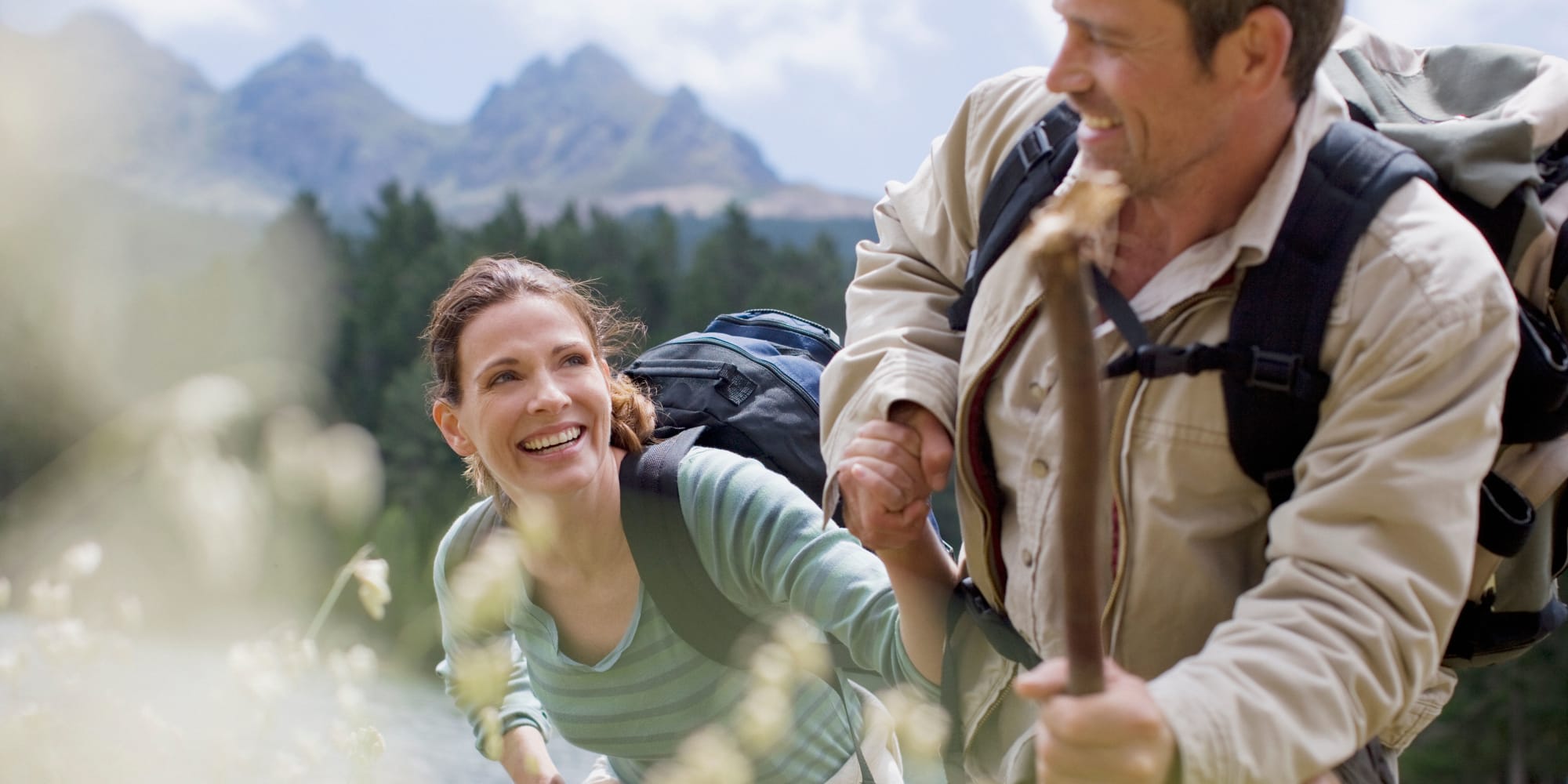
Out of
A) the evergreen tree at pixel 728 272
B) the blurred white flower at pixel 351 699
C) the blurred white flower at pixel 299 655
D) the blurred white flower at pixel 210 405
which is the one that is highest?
the blurred white flower at pixel 210 405

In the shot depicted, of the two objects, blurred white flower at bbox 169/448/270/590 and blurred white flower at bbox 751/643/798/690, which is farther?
blurred white flower at bbox 751/643/798/690

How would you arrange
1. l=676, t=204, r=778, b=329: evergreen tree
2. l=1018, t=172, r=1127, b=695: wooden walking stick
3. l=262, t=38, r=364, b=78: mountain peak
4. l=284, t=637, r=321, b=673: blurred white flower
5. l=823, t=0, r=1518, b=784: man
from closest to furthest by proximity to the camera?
1. l=1018, t=172, r=1127, b=695: wooden walking stick
2. l=823, t=0, r=1518, b=784: man
3. l=284, t=637, r=321, b=673: blurred white flower
4. l=676, t=204, r=778, b=329: evergreen tree
5. l=262, t=38, r=364, b=78: mountain peak

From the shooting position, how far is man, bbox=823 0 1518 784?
1438 millimetres

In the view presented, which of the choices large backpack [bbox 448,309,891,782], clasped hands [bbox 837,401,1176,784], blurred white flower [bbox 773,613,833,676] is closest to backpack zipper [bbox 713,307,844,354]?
large backpack [bbox 448,309,891,782]

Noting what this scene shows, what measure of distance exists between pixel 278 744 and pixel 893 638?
1.04 m

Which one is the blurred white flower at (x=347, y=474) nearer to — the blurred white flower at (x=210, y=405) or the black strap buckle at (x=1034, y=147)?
the blurred white flower at (x=210, y=405)

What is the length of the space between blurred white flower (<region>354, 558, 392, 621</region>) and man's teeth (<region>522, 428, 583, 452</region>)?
4.36 ft

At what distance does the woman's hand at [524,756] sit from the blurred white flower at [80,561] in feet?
4.83

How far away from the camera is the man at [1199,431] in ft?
4.72

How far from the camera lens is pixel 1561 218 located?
5.65 feet

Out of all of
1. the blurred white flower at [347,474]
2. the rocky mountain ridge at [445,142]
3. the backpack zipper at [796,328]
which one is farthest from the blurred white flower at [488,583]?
the rocky mountain ridge at [445,142]

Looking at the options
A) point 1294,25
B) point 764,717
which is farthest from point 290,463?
point 1294,25

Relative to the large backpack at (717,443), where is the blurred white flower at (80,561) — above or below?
above

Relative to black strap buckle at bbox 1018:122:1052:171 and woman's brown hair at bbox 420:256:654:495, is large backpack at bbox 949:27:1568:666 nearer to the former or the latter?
black strap buckle at bbox 1018:122:1052:171
